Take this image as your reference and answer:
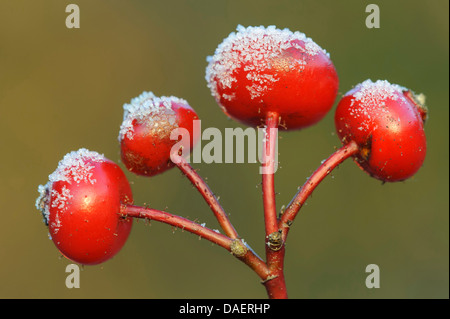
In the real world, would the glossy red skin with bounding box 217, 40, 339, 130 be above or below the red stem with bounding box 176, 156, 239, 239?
above

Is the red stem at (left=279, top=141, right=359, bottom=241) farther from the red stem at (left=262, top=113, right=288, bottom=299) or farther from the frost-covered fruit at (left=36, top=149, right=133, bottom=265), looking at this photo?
the frost-covered fruit at (left=36, top=149, right=133, bottom=265)

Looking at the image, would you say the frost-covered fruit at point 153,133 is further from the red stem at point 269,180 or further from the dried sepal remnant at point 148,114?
the red stem at point 269,180

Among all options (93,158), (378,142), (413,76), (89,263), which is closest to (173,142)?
(93,158)

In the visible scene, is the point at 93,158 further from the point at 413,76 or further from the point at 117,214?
the point at 413,76

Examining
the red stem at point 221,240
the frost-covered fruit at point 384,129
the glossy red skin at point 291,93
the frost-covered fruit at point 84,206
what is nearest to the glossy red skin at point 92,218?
the frost-covered fruit at point 84,206

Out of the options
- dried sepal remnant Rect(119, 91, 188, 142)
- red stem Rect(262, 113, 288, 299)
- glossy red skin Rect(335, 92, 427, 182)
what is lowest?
red stem Rect(262, 113, 288, 299)

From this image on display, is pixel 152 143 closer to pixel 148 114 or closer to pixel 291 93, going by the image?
pixel 148 114

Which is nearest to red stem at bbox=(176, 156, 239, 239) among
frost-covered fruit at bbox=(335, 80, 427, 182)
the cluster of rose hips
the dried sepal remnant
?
the cluster of rose hips
